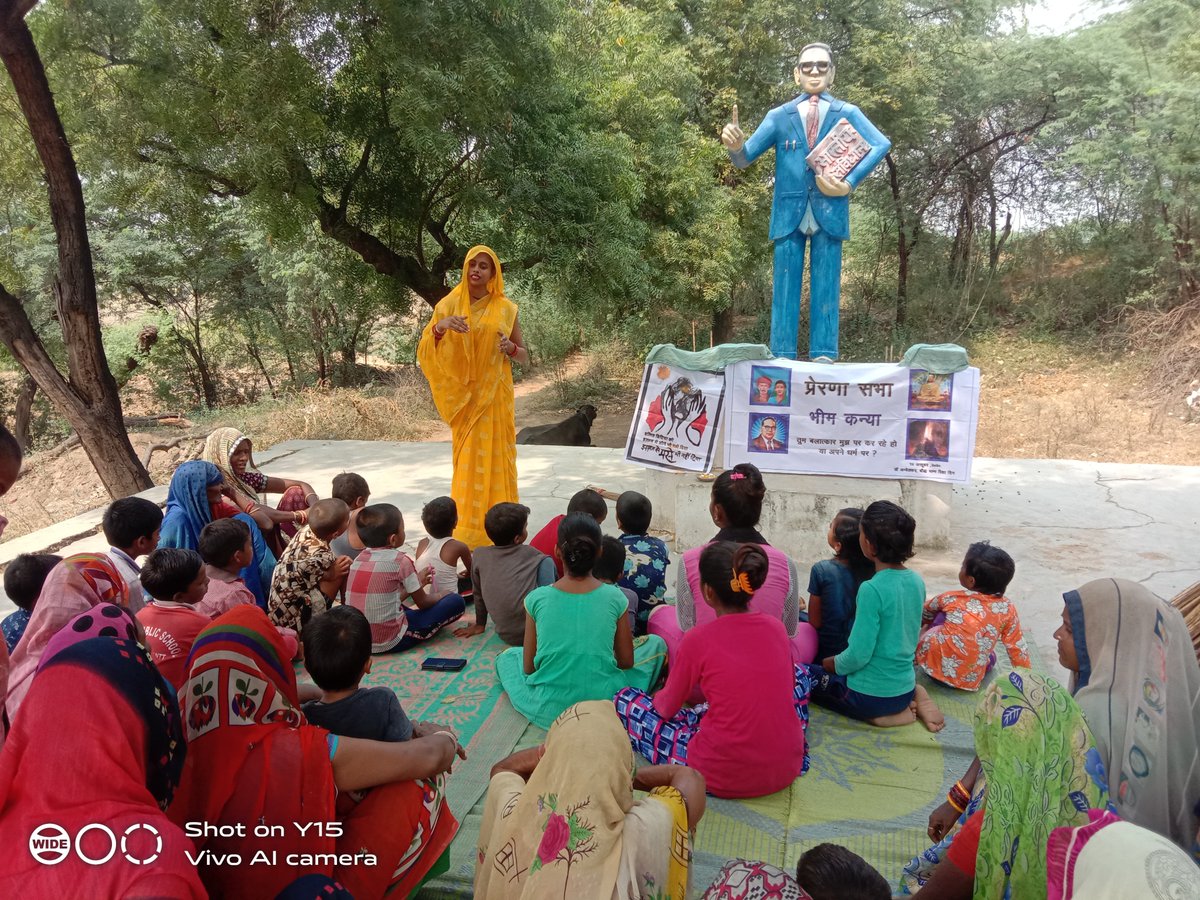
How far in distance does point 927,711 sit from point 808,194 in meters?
3.73

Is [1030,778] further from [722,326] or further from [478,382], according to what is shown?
[722,326]

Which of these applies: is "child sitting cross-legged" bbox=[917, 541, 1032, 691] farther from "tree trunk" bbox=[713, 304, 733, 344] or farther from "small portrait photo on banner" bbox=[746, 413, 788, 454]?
"tree trunk" bbox=[713, 304, 733, 344]

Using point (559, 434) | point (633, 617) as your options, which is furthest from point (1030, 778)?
point (559, 434)

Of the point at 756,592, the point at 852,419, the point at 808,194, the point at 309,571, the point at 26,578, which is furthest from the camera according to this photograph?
the point at 808,194

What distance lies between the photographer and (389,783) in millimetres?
1897

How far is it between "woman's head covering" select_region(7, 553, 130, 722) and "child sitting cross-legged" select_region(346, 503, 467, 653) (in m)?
1.32

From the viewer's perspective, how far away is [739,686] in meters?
2.38

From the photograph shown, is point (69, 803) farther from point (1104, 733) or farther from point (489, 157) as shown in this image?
point (489, 157)

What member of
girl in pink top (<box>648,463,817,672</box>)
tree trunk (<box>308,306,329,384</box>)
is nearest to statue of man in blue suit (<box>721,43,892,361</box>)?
girl in pink top (<box>648,463,817,672</box>)

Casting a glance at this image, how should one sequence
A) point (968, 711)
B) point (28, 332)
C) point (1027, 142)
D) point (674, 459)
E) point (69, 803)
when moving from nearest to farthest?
point (69, 803), point (968, 711), point (674, 459), point (28, 332), point (1027, 142)

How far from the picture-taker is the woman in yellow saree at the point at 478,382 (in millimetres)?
4652

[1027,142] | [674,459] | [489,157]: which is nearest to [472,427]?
[674,459]

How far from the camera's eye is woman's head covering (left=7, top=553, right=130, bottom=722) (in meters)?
1.89

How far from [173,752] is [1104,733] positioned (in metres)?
2.03
